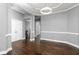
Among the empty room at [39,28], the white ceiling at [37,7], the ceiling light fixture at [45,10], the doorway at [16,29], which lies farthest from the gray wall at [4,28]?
the ceiling light fixture at [45,10]

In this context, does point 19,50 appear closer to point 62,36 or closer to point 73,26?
point 62,36

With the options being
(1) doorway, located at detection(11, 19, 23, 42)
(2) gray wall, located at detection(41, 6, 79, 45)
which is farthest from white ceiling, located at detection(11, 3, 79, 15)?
(1) doorway, located at detection(11, 19, 23, 42)

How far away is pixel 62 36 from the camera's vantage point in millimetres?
2055

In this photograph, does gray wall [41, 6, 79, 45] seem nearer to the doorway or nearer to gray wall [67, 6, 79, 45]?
gray wall [67, 6, 79, 45]

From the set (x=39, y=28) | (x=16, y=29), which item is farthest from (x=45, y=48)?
(x=16, y=29)

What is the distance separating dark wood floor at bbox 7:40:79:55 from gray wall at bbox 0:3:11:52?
6.9 inches

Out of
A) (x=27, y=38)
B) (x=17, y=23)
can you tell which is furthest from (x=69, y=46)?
(x=17, y=23)

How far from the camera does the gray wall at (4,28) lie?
1.92 meters

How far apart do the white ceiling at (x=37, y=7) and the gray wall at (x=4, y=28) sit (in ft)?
0.75

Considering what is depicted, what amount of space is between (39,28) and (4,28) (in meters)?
0.91

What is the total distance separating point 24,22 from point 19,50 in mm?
733

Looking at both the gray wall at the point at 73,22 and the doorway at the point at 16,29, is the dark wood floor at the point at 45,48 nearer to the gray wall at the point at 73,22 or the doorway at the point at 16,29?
the doorway at the point at 16,29

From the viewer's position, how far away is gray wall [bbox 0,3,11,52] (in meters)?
1.92

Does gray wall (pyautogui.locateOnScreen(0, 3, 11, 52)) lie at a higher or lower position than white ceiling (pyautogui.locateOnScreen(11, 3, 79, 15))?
lower
